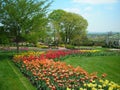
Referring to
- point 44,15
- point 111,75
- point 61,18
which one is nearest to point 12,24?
point 44,15

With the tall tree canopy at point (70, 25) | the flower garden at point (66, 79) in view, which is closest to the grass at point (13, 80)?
the flower garden at point (66, 79)

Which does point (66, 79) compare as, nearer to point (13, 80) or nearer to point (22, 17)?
point (13, 80)

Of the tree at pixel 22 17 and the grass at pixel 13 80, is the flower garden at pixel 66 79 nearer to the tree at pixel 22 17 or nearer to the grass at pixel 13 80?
the grass at pixel 13 80

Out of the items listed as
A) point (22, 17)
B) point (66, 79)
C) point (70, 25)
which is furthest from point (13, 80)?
point (70, 25)

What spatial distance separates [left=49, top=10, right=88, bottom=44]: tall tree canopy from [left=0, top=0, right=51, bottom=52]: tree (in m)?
31.5

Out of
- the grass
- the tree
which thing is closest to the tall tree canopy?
the tree

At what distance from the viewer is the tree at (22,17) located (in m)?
18.3

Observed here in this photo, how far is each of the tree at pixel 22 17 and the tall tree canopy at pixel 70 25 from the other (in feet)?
103

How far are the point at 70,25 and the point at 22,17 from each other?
34272 millimetres

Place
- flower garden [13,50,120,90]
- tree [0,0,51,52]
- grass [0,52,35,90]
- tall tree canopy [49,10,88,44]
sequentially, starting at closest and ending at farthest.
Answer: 1. flower garden [13,50,120,90]
2. grass [0,52,35,90]
3. tree [0,0,51,52]
4. tall tree canopy [49,10,88,44]

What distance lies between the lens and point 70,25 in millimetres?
52375

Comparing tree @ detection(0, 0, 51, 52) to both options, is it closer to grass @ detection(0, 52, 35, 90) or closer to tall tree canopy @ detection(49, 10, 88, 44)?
grass @ detection(0, 52, 35, 90)

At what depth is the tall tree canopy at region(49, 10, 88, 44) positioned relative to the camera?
169 feet

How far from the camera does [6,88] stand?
9969 millimetres
